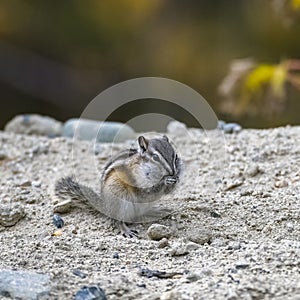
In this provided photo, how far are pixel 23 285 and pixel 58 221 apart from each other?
873 mm

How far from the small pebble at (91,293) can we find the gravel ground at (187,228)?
1.0 inches

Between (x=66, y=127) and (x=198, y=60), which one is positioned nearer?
(x=66, y=127)

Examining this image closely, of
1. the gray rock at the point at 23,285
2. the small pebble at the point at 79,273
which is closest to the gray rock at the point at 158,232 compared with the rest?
the small pebble at the point at 79,273

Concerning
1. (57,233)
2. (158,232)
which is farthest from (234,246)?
(57,233)

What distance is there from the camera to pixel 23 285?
228 cm

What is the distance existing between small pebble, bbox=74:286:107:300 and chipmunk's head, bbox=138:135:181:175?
2.48ft

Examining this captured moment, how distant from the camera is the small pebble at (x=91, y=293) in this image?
7.27 ft

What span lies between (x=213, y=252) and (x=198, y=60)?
5.63 meters

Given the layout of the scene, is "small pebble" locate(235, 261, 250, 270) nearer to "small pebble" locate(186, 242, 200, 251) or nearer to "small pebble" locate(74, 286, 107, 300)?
"small pebble" locate(186, 242, 200, 251)

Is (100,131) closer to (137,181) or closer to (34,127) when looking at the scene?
(34,127)

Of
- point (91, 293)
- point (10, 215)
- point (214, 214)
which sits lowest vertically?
point (91, 293)

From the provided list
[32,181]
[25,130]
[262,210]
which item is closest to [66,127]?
[25,130]

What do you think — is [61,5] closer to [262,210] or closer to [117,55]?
[117,55]

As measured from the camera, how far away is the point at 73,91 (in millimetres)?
8141
